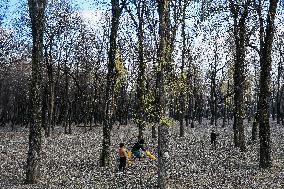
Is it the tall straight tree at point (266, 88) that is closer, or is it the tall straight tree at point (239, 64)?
the tall straight tree at point (266, 88)

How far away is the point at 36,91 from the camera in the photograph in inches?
611

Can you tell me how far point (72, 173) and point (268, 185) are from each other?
28.8 feet

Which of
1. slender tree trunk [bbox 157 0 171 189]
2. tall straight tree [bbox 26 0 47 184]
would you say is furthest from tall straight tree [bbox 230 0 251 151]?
tall straight tree [bbox 26 0 47 184]

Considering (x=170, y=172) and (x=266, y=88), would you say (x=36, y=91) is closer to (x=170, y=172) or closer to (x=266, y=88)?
(x=170, y=172)

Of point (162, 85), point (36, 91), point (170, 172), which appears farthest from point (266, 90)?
point (36, 91)

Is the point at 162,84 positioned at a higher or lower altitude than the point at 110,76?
lower

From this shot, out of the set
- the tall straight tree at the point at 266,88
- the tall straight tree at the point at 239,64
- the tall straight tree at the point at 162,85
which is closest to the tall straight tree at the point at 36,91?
the tall straight tree at the point at 162,85

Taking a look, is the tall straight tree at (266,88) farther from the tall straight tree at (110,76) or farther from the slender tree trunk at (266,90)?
the tall straight tree at (110,76)

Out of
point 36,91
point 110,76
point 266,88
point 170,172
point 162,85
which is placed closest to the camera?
point 162,85

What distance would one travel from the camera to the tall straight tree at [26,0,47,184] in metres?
15.3

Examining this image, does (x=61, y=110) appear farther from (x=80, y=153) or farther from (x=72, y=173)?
(x=72, y=173)

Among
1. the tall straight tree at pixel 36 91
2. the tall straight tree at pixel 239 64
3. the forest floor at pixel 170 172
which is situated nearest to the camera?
the forest floor at pixel 170 172

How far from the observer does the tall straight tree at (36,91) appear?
1532 cm

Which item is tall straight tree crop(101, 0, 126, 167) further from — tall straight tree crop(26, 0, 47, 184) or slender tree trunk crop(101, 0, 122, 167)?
tall straight tree crop(26, 0, 47, 184)
